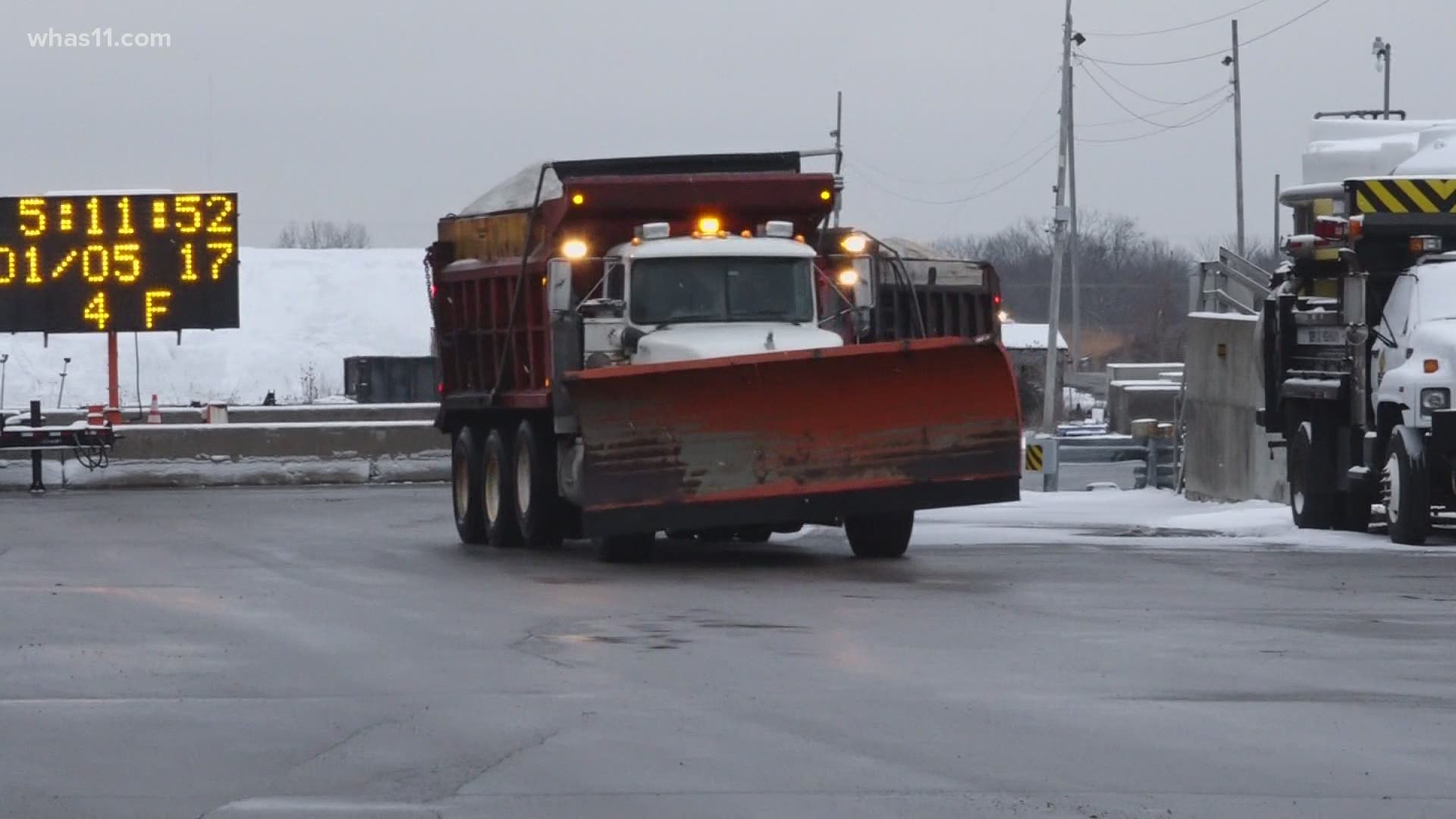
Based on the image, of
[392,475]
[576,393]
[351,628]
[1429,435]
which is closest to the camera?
[351,628]

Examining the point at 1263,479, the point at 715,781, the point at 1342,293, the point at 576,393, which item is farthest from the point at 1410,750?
the point at 1263,479

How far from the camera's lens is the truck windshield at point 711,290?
1950 centimetres

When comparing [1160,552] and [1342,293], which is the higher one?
[1342,293]

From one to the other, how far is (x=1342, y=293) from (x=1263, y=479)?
684cm

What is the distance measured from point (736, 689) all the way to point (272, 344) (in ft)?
326

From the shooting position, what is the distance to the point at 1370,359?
2169cm

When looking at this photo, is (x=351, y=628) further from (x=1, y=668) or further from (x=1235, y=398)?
(x=1235, y=398)

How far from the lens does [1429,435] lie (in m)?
19.8

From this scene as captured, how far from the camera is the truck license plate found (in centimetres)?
2244

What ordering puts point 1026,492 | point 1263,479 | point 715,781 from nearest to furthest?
point 715,781, point 1263,479, point 1026,492

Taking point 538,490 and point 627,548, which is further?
point 538,490

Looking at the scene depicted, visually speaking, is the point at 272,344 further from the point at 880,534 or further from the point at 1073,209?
the point at 880,534

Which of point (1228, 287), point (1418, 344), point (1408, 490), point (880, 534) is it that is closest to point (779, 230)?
point (880, 534)

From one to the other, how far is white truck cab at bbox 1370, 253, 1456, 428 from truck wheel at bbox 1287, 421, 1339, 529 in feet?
3.13
